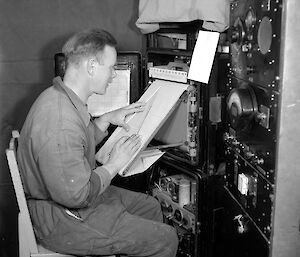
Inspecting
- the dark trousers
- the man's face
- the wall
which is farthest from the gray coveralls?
the wall

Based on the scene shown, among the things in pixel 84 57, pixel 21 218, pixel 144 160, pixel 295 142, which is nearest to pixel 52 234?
pixel 21 218

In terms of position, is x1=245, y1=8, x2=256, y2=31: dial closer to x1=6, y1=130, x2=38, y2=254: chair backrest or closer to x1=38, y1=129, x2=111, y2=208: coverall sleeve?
x1=38, y1=129, x2=111, y2=208: coverall sleeve

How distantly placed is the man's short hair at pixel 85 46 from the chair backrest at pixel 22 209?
1.46ft

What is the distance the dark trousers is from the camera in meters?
1.73

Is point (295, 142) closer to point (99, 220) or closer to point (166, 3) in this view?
point (99, 220)

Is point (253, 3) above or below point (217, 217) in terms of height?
above

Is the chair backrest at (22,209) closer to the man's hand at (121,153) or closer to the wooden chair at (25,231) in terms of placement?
the wooden chair at (25,231)

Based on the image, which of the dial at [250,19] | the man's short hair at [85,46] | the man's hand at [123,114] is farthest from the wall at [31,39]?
the dial at [250,19]

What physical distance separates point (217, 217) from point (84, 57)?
108 cm

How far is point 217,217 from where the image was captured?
222cm

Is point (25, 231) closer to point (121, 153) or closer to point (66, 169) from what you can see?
point (66, 169)

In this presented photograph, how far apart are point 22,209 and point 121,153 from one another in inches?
18.6

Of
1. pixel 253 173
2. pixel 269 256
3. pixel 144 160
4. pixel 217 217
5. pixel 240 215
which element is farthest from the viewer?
pixel 217 217

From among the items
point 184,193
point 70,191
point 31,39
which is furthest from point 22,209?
point 31,39
